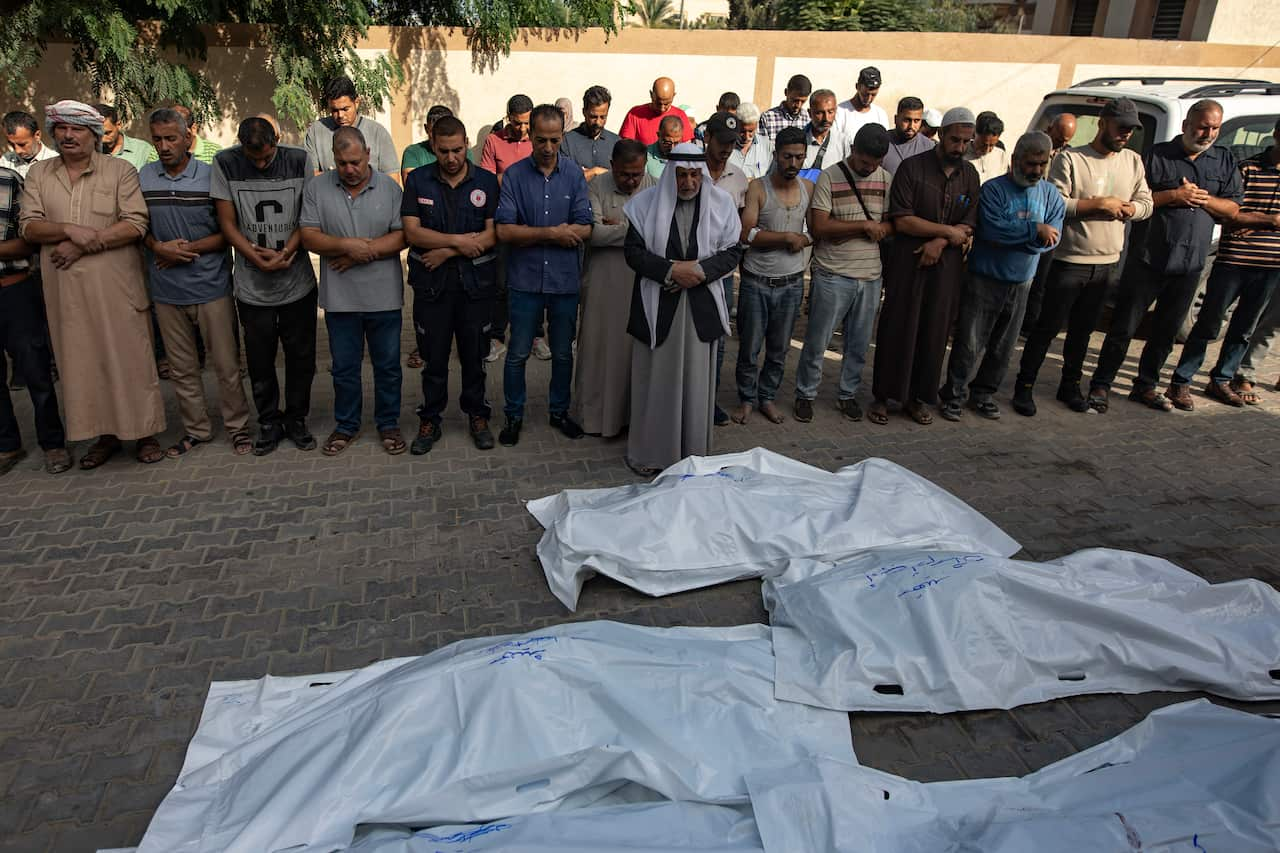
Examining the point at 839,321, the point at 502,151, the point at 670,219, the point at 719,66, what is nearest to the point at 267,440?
the point at 670,219

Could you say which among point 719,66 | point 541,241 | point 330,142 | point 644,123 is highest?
point 719,66

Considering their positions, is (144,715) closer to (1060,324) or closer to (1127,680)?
(1127,680)

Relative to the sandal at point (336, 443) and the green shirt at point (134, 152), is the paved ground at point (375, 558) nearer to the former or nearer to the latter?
the sandal at point (336, 443)

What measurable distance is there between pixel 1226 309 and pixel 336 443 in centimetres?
680

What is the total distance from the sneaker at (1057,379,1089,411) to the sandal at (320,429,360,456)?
18.1 feet

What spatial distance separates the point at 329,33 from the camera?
10.8m

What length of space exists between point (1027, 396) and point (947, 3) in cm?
3469

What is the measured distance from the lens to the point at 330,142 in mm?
7117

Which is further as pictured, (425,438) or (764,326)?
(764,326)

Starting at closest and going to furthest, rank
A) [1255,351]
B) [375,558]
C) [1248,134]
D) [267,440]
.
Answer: [375,558]
[267,440]
[1255,351]
[1248,134]

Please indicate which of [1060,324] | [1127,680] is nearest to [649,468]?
[1127,680]

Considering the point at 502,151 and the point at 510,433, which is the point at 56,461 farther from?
the point at 502,151

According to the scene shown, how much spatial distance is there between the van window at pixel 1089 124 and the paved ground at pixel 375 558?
2510 mm

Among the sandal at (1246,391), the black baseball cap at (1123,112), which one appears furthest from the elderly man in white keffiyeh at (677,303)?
the sandal at (1246,391)
